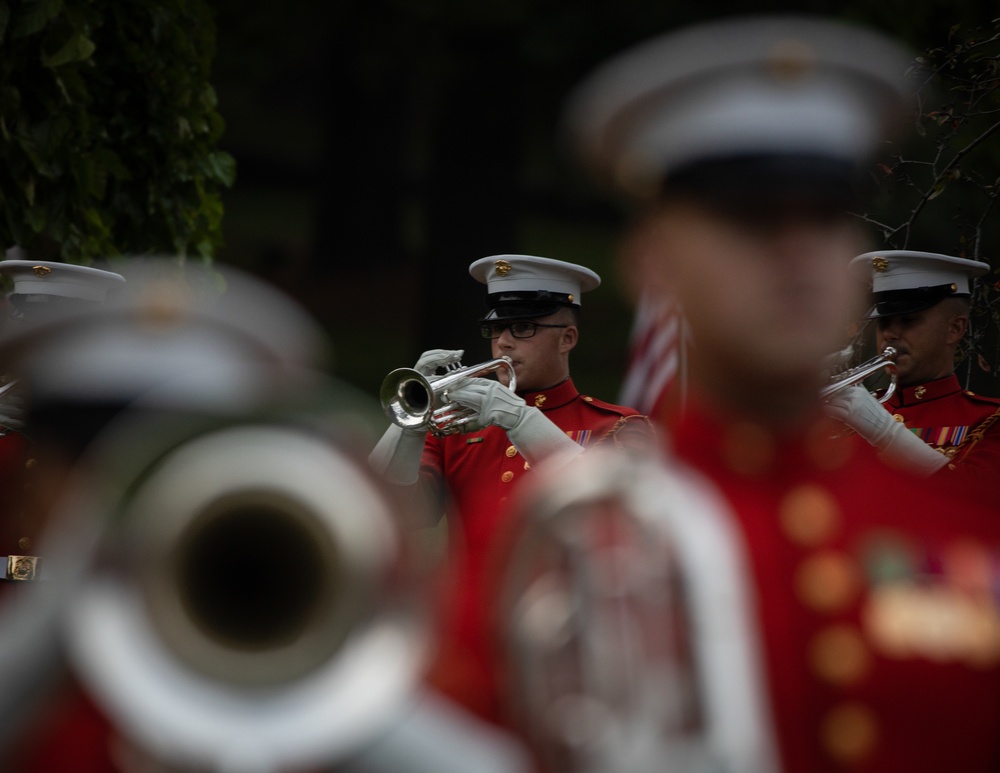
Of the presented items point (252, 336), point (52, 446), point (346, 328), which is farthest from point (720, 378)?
point (346, 328)

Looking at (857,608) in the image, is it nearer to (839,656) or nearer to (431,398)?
(839,656)

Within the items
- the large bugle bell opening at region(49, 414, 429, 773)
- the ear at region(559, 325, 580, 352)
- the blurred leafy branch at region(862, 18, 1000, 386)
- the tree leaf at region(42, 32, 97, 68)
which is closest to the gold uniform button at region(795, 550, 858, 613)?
the large bugle bell opening at region(49, 414, 429, 773)

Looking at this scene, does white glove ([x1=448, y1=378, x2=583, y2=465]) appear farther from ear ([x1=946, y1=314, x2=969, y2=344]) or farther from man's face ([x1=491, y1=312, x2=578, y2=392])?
ear ([x1=946, y1=314, x2=969, y2=344])

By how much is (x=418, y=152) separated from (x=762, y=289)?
945 inches

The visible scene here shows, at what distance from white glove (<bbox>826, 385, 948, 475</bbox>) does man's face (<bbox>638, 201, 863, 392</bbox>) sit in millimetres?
3264

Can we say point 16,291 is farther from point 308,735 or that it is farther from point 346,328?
point 346,328

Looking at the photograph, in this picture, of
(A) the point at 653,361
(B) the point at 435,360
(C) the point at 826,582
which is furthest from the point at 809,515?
(B) the point at 435,360

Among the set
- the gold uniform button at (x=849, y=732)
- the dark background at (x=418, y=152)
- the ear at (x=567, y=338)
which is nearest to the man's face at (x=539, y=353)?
the ear at (x=567, y=338)

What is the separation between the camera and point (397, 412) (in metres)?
5.64

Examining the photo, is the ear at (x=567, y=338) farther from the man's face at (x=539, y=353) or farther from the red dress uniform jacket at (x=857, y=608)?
the red dress uniform jacket at (x=857, y=608)

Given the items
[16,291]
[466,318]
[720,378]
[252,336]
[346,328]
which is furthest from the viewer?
[346,328]

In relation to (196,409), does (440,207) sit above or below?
below

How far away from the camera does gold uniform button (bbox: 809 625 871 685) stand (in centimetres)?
164

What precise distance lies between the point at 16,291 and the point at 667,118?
4.11 meters
